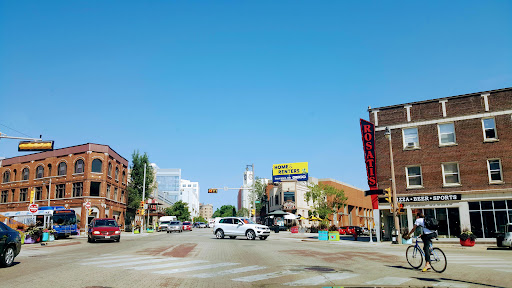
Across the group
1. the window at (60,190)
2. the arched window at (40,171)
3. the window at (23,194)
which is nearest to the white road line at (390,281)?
the window at (60,190)

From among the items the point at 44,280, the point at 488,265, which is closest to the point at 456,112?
the point at 488,265

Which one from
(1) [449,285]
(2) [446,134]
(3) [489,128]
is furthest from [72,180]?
(1) [449,285]

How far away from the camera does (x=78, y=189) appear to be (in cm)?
5397

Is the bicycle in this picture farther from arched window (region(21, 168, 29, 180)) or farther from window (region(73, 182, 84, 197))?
arched window (region(21, 168, 29, 180))

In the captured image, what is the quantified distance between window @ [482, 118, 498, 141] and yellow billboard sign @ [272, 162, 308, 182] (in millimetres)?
53263

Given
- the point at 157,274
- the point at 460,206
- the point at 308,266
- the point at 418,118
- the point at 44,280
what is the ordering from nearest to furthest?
the point at 44,280
the point at 157,274
the point at 308,266
the point at 460,206
the point at 418,118

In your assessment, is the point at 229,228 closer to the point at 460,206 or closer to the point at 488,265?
the point at 460,206

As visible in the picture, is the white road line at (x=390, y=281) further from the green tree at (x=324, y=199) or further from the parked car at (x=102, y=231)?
the green tree at (x=324, y=199)

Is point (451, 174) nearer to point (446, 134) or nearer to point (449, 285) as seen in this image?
point (446, 134)

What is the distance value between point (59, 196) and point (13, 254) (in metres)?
47.9

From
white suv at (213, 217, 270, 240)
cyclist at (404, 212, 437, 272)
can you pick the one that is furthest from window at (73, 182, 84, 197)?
cyclist at (404, 212, 437, 272)

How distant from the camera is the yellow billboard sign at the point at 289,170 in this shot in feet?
273

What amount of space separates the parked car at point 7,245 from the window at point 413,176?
28.1 m

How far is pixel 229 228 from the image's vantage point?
104 ft
